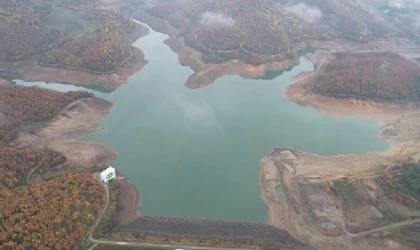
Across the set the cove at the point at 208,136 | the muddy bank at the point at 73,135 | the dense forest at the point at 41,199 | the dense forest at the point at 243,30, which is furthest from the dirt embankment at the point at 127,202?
the dense forest at the point at 243,30

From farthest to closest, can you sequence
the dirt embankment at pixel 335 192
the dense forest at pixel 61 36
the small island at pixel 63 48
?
the dense forest at pixel 61 36 < the small island at pixel 63 48 < the dirt embankment at pixel 335 192

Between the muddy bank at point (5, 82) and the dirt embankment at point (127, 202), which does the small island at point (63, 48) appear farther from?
the dirt embankment at point (127, 202)

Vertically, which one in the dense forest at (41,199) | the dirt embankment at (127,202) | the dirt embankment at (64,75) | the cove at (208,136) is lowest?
the cove at (208,136)

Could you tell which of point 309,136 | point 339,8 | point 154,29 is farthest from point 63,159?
point 339,8

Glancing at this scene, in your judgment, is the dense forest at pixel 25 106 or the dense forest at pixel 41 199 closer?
the dense forest at pixel 41 199

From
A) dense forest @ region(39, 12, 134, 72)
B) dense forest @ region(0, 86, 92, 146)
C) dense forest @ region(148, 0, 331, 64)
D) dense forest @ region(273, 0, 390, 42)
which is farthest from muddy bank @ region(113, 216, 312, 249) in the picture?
dense forest @ region(273, 0, 390, 42)

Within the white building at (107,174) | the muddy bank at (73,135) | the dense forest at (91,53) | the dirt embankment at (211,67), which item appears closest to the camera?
the white building at (107,174)

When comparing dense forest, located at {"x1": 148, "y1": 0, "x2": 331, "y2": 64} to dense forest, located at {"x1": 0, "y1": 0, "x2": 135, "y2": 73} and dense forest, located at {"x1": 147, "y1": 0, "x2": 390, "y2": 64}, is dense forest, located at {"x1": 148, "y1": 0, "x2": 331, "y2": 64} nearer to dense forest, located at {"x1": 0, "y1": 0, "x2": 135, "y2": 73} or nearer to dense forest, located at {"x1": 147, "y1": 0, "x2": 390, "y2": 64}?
dense forest, located at {"x1": 147, "y1": 0, "x2": 390, "y2": 64}
